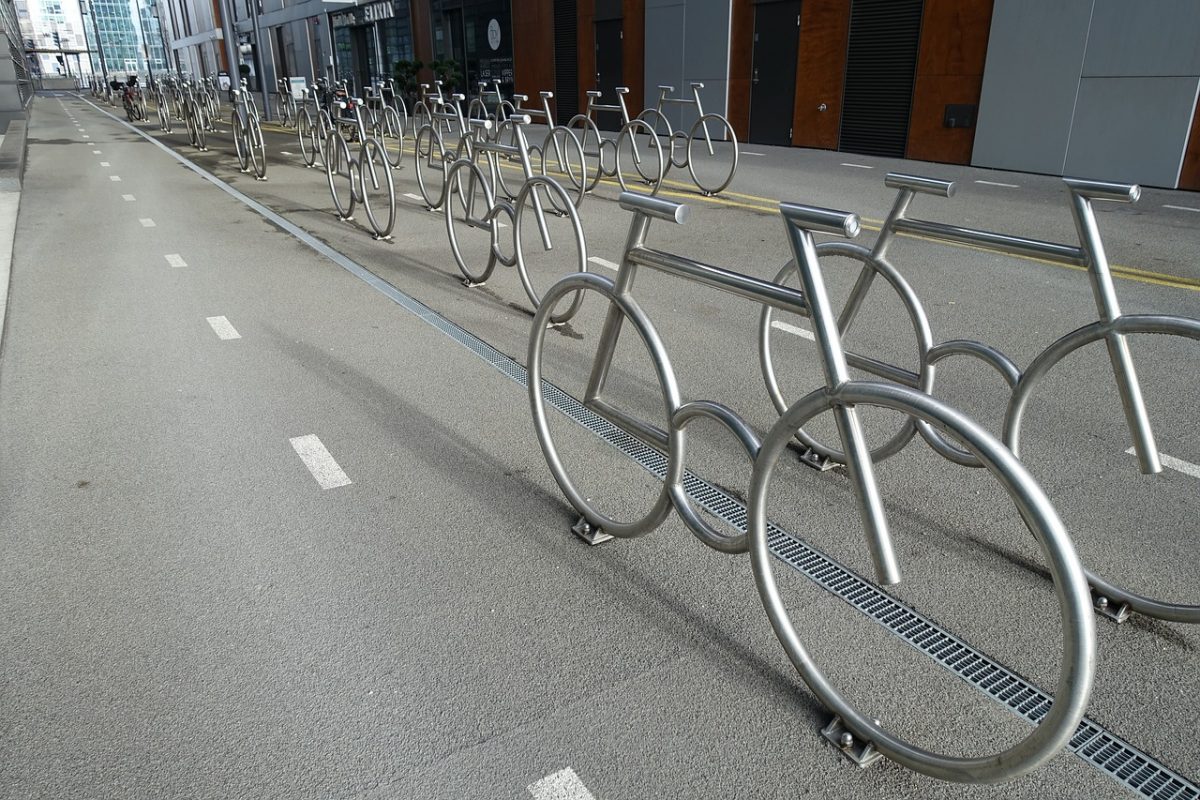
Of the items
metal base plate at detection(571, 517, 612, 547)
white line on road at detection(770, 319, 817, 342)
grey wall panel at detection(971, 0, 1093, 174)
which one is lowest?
white line on road at detection(770, 319, 817, 342)

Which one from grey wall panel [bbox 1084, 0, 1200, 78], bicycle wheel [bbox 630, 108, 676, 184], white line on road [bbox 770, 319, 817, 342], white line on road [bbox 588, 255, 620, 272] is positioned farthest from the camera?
bicycle wheel [bbox 630, 108, 676, 184]

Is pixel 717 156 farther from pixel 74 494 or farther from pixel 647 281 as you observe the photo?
pixel 74 494

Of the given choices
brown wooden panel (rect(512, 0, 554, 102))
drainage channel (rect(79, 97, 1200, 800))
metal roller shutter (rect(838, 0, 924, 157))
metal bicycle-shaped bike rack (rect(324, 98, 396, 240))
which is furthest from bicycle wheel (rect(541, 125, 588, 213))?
brown wooden panel (rect(512, 0, 554, 102))

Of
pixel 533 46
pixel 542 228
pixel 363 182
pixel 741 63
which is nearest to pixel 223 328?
pixel 542 228

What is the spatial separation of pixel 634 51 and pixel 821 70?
19.4 feet

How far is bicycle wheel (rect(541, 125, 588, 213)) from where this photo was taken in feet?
32.6

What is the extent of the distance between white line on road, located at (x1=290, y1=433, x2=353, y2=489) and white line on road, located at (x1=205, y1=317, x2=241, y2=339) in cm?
199

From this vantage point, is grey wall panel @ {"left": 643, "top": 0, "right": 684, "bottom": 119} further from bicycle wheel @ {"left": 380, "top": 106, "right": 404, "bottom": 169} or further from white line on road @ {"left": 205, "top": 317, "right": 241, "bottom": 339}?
white line on road @ {"left": 205, "top": 317, "right": 241, "bottom": 339}

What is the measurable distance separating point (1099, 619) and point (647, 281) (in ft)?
15.5

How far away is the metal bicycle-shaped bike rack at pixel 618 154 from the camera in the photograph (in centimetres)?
1096

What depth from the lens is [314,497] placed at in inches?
134

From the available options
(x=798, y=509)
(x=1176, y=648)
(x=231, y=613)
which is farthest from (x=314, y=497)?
(x=1176, y=648)

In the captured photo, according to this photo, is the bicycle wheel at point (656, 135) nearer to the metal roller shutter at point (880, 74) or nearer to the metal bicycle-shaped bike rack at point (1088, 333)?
the metal roller shutter at point (880, 74)

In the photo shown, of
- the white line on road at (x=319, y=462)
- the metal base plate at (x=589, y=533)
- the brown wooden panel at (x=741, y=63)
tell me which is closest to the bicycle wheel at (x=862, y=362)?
the metal base plate at (x=589, y=533)
